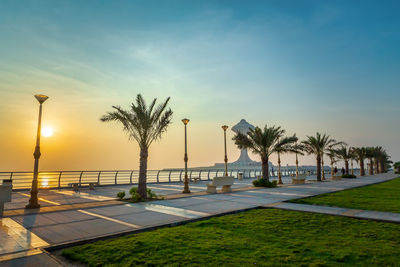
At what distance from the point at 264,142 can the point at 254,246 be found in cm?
1960

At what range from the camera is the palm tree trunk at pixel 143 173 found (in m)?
13.3

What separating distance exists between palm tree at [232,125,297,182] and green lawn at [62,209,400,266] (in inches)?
663

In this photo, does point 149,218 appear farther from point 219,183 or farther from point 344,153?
point 344,153

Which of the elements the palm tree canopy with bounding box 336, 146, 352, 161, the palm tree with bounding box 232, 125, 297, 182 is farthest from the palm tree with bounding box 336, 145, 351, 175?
the palm tree with bounding box 232, 125, 297, 182

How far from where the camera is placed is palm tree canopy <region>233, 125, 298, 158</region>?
2419 cm

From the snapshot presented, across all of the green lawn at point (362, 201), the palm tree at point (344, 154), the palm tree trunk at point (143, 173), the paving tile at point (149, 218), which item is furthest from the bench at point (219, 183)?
the palm tree at point (344, 154)

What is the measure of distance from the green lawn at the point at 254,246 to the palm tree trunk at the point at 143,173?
650cm

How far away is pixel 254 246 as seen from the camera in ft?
17.1

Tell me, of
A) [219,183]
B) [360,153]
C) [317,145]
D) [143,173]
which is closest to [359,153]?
[360,153]

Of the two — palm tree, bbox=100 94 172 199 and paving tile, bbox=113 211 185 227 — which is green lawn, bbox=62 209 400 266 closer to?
paving tile, bbox=113 211 185 227

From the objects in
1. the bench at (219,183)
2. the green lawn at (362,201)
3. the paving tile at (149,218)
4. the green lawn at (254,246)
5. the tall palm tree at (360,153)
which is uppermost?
the tall palm tree at (360,153)

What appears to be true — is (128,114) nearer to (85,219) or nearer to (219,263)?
(85,219)

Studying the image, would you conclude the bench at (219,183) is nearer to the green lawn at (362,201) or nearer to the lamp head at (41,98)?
the green lawn at (362,201)

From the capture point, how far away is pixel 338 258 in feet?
14.8
